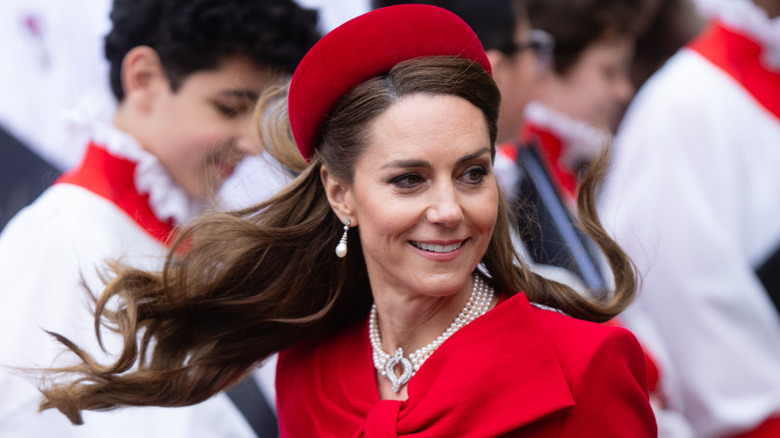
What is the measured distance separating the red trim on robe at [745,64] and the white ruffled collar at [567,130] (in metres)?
1.01

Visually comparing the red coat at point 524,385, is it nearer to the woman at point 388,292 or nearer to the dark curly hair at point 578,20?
the woman at point 388,292

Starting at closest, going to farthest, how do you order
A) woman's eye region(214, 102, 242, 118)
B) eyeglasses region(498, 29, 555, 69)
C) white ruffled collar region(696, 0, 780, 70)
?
woman's eye region(214, 102, 242, 118)
white ruffled collar region(696, 0, 780, 70)
eyeglasses region(498, 29, 555, 69)

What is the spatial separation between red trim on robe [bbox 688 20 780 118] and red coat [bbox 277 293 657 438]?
1958 millimetres

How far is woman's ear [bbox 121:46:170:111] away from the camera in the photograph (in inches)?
131

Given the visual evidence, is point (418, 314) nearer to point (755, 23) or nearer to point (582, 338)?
point (582, 338)

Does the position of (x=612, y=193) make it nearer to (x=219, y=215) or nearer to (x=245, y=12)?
(x=245, y=12)

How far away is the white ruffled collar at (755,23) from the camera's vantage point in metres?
3.55

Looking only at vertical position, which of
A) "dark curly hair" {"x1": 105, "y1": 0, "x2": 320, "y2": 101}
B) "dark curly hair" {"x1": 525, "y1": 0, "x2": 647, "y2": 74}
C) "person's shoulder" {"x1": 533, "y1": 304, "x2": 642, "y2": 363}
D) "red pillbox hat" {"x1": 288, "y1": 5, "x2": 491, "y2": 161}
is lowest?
"dark curly hair" {"x1": 525, "y1": 0, "x2": 647, "y2": 74}

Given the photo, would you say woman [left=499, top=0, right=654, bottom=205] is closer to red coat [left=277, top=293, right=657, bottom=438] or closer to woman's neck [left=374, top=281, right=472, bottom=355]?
woman's neck [left=374, top=281, right=472, bottom=355]

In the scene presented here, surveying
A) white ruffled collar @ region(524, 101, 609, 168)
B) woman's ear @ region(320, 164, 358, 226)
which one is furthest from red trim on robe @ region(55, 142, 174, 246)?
white ruffled collar @ region(524, 101, 609, 168)

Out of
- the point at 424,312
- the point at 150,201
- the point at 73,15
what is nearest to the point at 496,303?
the point at 424,312

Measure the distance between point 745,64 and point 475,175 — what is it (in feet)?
6.89

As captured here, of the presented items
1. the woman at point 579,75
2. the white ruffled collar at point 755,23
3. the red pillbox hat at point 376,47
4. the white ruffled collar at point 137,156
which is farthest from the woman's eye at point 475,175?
the woman at point 579,75

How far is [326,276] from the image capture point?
8.35ft
